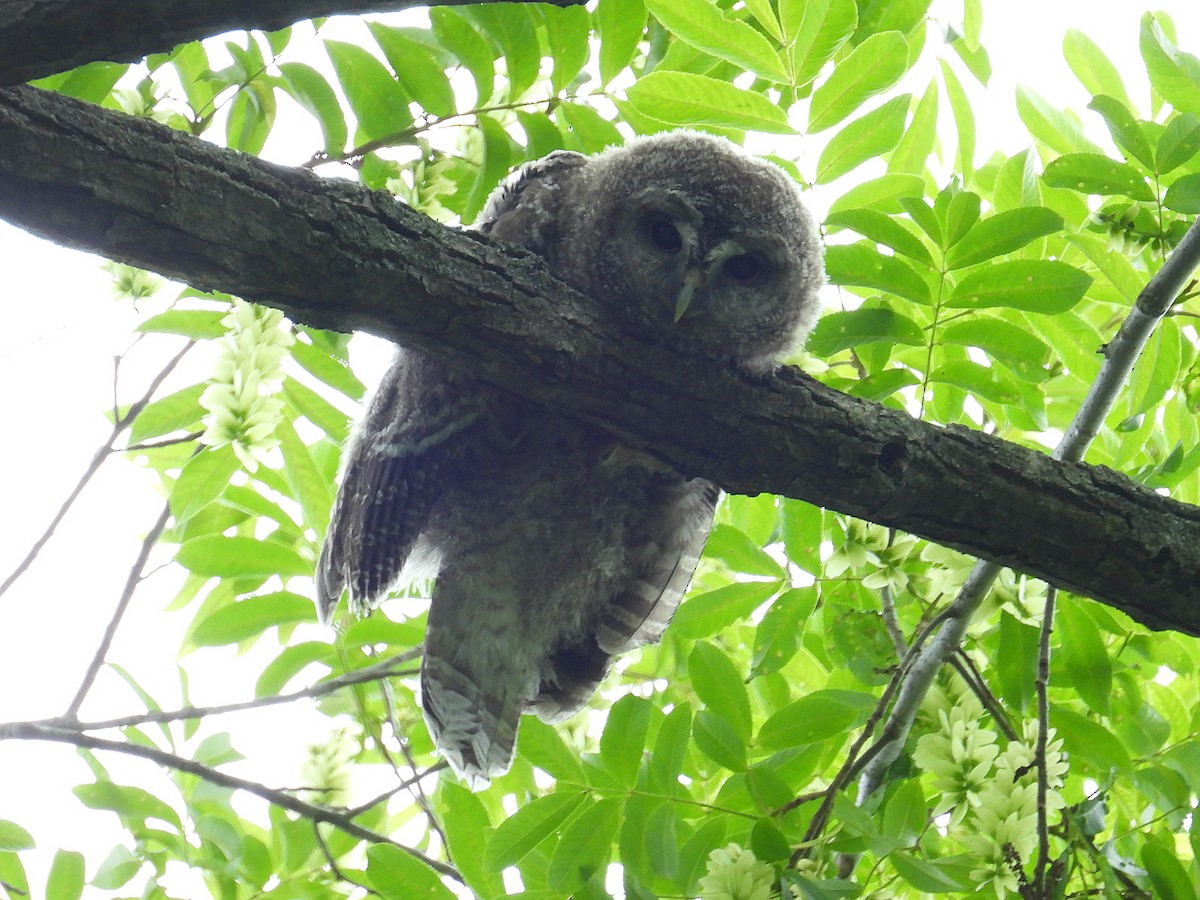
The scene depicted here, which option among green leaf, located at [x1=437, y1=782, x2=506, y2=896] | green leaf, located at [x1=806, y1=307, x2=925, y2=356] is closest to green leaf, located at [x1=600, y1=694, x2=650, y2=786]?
green leaf, located at [x1=437, y1=782, x2=506, y2=896]

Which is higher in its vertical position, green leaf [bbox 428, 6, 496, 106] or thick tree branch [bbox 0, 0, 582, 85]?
green leaf [bbox 428, 6, 496, 106]

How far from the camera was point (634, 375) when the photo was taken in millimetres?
1951

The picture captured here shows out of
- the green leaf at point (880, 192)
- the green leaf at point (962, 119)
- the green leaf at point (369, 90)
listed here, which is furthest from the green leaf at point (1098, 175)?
the green leaf at point (369, 90)

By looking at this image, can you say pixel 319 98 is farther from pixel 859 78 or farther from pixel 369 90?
pixel 859 78

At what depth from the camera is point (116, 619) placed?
2.31 m

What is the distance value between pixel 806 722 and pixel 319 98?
161 cm

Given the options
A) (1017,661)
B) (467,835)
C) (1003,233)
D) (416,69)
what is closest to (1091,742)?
(1017,661)

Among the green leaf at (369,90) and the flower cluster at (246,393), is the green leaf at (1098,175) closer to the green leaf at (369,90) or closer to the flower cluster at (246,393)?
the green leaf at (369,90)

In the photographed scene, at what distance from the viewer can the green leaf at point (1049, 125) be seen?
2.34 metres

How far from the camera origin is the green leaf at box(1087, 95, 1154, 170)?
202 centimetres

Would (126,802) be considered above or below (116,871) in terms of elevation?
above

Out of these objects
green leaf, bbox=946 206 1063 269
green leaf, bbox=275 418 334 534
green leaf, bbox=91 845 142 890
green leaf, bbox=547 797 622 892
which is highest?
green leaf, bbox=946 206 1063 269

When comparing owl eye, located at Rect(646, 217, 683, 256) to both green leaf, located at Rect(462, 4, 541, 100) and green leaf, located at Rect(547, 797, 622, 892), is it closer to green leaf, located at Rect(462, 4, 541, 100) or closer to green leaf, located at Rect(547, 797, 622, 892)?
green leaf, located at Rect(462, 4, 541, 100)

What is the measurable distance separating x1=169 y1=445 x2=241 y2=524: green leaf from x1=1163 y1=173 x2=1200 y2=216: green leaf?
1930 millimetres
